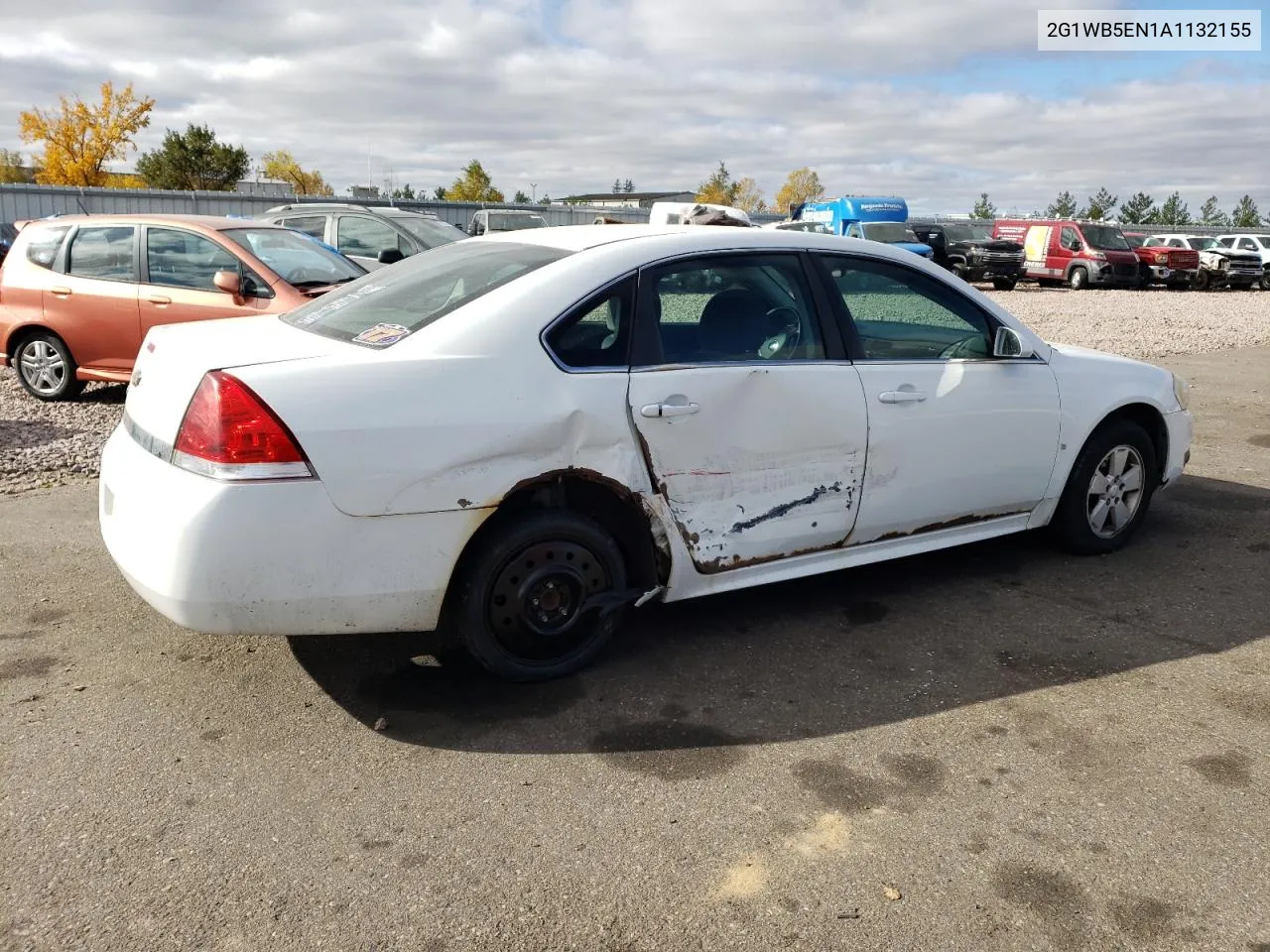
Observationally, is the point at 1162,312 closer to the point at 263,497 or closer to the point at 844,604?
the point at 844,604

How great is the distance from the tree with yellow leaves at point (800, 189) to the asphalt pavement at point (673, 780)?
93.0 meters

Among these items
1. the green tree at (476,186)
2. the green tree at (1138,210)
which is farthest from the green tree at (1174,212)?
the green tree at (476,186)

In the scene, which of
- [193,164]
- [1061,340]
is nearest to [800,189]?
[193,164]

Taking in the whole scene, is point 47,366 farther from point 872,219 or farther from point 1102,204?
point 1102,204

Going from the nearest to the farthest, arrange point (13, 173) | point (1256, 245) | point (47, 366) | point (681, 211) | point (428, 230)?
point (47, 366) → point (428, 230) → point (681, 211) → point (1256, 245) → point (13, 173)

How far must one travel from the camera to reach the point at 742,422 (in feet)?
12.8

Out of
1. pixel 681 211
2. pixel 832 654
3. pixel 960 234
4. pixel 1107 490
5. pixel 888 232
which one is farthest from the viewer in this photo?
pixel 960 234

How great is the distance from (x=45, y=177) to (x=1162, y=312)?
190 feet

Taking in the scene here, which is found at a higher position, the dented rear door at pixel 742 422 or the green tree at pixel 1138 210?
the green tree at pixel 1138 210

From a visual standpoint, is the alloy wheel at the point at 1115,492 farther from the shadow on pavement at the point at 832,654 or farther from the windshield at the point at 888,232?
the windshield at the point at 888,232

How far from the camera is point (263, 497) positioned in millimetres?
3158

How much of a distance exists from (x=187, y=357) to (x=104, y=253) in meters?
6.24

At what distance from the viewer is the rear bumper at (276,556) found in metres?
3.17

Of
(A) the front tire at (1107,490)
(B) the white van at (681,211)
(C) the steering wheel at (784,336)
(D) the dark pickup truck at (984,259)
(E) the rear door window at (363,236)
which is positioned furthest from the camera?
(D) the dark pickup truck at (984,259)
